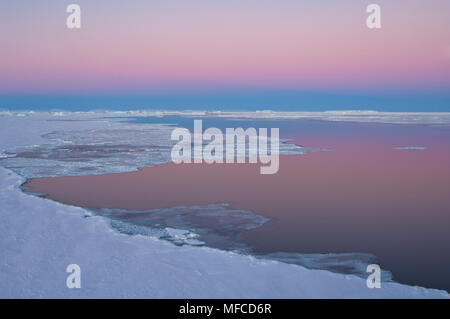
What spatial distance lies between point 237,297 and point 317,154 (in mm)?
10332

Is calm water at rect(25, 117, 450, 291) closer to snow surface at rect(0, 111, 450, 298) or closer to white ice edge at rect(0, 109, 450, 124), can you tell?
snow surface at rect(0, 111, 450, 298)

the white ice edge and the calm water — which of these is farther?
Answer: the white ice edge

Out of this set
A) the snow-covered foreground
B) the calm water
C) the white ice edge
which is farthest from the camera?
the white ice edge

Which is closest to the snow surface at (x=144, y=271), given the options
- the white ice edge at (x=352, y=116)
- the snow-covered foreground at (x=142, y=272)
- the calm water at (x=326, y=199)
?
the snow-covered foreground at (x=142, y=272)

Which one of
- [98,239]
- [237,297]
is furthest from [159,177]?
[237,297]

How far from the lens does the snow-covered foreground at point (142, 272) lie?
3.70 m

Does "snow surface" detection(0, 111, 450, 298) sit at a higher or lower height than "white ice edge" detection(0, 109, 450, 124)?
lower

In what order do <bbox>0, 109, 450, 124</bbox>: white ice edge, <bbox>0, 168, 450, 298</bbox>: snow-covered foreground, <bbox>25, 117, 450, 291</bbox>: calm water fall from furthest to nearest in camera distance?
<bbox>0, 109, 450, 124</bbox>: white ice edge
<bbox>25, 117, 450, 291</bbox>: calm water
<bbox>0, 168, 450, 298</bbox>: snow-covered foreground

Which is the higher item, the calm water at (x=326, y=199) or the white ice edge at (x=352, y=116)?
the white ice edge at (x=352, y=116)

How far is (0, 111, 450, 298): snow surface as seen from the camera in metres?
3.70

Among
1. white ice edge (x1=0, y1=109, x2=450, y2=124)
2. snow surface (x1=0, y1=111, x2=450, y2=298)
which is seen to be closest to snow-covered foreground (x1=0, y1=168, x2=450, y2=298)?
snow surface (x1=0, y1=111, x2=450, y2=298)

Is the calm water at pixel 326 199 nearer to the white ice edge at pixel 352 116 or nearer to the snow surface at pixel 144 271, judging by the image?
the snow surface at pixel 144 271

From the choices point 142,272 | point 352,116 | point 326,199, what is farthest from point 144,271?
point 352,116

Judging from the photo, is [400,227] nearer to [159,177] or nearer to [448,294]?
[448,294]
